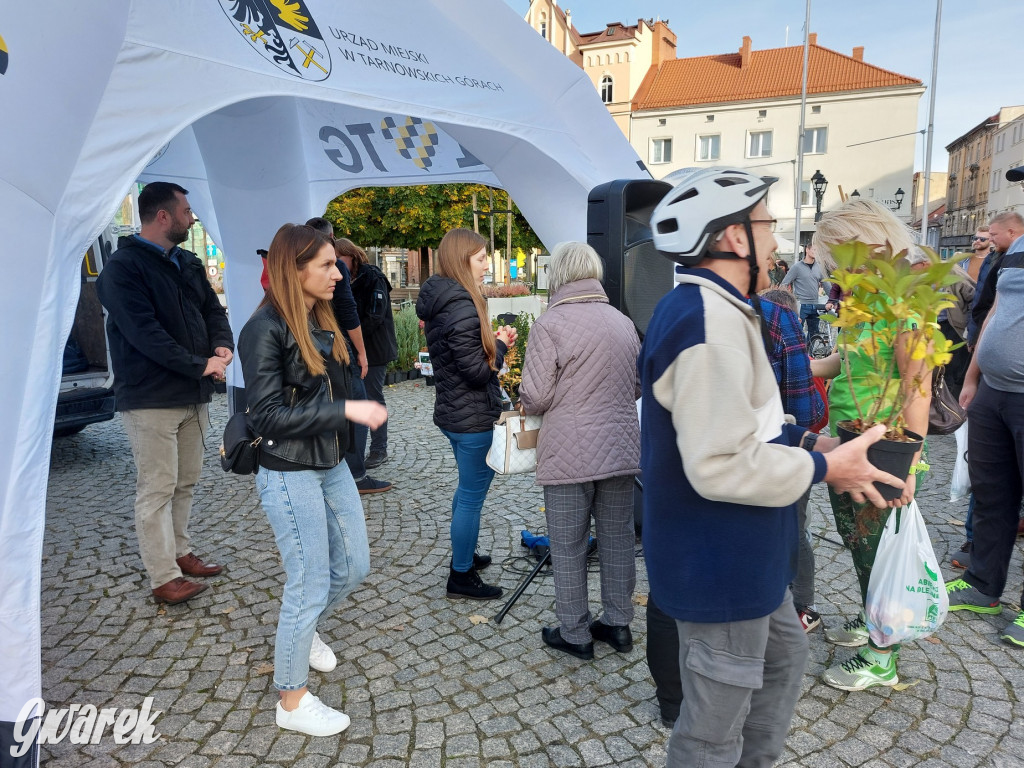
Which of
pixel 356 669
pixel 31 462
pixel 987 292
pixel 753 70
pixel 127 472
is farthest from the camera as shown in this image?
pixel 753 70

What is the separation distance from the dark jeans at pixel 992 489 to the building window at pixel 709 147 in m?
42.2

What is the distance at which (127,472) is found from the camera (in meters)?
6.26

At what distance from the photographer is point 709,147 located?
1671 inches

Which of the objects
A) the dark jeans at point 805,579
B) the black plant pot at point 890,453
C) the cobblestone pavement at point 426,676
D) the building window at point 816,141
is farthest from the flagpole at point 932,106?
the black plant pot at point 890,453

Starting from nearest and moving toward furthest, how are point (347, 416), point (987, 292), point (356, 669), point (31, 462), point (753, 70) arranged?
point (31, 462), point (347, 416), point (356, 669), point (987, 292), point (753, 70)

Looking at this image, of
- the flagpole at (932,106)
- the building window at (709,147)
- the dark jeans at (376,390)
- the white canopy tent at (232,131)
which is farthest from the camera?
the building window at (709,147)

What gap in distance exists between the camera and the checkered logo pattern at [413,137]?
254 inches

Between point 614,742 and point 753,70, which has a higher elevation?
point 753,70

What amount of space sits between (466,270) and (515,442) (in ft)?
3.06

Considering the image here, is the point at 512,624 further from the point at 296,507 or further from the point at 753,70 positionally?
the point at 753,70

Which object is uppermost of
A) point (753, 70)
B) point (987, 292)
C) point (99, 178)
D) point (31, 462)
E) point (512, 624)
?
point (753, 70)

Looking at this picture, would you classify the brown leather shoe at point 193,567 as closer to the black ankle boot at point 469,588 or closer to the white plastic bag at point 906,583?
the black ankle boot at point 469,588

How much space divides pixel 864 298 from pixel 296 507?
211cm

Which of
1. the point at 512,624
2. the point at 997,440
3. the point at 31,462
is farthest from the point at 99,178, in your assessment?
the point at 997,440
